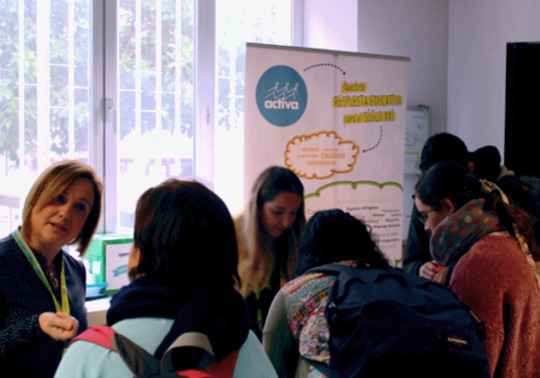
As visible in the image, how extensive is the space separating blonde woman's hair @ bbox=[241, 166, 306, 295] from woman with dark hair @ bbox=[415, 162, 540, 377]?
71 cm

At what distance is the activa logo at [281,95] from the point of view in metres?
3.14

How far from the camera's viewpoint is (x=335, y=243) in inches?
61.8

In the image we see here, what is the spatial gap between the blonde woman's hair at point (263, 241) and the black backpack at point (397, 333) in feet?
2.85

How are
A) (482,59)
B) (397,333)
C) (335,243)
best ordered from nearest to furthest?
(397,333), (335,243), (482,59)

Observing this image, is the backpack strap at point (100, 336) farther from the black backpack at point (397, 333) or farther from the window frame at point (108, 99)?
the window frame at point (108, 99)

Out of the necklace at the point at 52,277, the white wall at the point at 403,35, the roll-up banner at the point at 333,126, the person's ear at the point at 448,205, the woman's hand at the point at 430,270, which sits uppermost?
the white wall at the point at 403,35

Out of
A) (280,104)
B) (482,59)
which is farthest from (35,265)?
(482,59)

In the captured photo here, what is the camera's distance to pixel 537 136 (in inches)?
142

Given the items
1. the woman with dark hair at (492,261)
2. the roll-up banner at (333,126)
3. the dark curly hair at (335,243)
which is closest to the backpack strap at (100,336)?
the dark curly hair at (335,243)

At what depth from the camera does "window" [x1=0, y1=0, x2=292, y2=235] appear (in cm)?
317

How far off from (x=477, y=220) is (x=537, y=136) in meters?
2.32

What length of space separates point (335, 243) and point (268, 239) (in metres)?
0.78

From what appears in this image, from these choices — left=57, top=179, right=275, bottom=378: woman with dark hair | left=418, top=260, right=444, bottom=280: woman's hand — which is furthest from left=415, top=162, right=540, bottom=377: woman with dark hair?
left=57, top=179, right=275, bottom=378: woman with dark hair

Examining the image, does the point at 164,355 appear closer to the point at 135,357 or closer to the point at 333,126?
the point at 135,357
